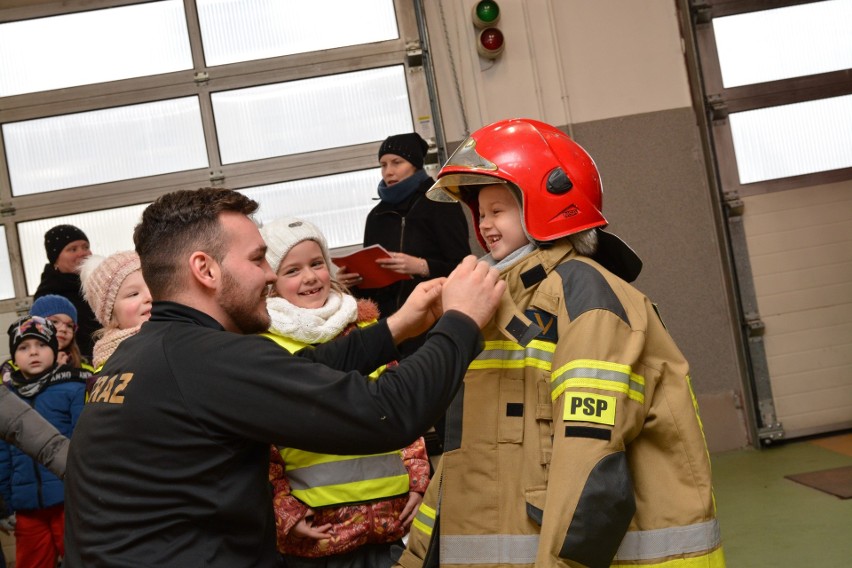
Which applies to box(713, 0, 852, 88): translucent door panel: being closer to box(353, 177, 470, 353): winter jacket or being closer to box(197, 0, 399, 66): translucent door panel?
box(197, 0, 399, 66): translucent door panel

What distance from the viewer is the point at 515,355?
7.30 ft

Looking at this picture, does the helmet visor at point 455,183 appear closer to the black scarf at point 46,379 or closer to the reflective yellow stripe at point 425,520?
the reflective yellow stripe at point 425,520

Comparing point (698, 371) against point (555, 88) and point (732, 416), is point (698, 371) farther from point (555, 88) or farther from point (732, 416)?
point (555, 88)

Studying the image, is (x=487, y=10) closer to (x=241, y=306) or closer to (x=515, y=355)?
(x=515, y=355)

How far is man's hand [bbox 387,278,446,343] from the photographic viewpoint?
2340 mm

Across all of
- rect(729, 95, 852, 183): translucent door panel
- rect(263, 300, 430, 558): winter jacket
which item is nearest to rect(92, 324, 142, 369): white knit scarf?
rect(263, 300, 430, 558): winter jacket

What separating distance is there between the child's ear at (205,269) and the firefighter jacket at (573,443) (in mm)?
693

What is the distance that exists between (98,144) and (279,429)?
541cm

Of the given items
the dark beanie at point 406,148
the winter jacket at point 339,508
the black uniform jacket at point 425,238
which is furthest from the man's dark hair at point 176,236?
the dark beanie at point 406,148

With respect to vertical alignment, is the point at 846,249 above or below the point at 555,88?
below

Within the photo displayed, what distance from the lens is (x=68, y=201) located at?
650 cm

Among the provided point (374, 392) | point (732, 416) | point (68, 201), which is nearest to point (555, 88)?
point (732, 416)

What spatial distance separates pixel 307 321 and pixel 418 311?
0.61 meters

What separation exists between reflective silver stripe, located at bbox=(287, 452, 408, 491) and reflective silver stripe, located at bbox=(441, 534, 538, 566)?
60 cm
